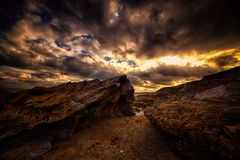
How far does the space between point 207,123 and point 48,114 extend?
41.0ft

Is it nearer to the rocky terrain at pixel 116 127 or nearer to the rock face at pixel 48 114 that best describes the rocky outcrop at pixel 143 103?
the rock face at pixel 48 114

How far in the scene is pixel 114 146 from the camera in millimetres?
8695

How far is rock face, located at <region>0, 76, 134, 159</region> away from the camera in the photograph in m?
8.59

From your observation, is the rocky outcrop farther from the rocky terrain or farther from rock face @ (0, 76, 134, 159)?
the rocky terrain

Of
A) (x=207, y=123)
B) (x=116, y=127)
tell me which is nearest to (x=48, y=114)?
(x=116, y=127)

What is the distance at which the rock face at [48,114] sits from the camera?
28.2 feet

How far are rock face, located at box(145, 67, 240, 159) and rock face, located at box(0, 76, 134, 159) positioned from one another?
799cm

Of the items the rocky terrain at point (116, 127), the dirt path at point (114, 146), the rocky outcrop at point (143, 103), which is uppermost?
the rocky terrain at point (116, 127)

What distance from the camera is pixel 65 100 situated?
481 inches

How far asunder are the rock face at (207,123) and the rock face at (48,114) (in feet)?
26.2

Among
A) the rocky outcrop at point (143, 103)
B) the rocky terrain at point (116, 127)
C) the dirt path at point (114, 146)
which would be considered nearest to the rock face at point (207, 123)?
the rocky terrain at point (116, 127)

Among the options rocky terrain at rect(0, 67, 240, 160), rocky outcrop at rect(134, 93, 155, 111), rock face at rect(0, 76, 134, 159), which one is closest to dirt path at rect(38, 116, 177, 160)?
rocky terrain at rect(0, 67, 240, 160)

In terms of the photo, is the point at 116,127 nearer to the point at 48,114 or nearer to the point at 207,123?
the point at 48,114

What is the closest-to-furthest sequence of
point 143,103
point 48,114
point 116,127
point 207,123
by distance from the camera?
point 207,123 → point 48,114 → point 116,127 → point 143,103
